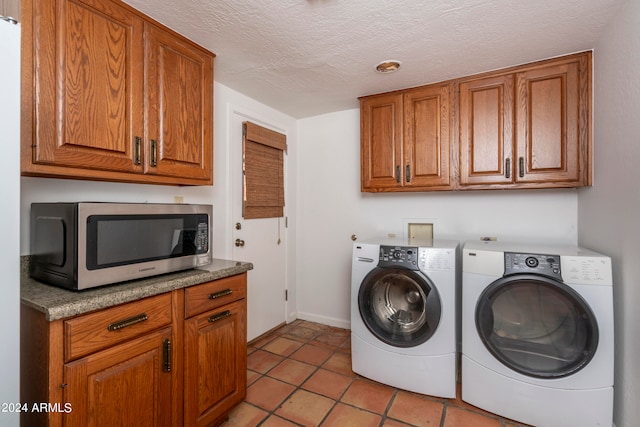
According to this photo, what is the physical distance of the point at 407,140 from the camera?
228 centimetres

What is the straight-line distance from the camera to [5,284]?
766mm

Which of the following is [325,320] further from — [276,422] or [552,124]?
[552,124]

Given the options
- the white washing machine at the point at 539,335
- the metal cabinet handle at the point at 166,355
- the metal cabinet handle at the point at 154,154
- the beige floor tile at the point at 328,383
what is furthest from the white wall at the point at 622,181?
the metal cabinet handle at the point at 154,154

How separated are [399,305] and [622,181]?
1.35 m

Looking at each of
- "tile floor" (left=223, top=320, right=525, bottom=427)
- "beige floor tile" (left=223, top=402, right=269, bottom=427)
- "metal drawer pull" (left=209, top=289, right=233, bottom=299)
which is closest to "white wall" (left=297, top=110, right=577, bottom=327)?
"tile floor" (left=223, top=320, right=525, bottom=427)

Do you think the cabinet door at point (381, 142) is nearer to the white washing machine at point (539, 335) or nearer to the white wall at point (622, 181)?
the white washing machine at point (539, 335)

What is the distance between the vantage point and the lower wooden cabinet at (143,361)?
988 mm

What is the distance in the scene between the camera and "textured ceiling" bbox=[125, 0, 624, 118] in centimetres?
138

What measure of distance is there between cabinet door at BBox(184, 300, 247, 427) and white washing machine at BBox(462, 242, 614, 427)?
1.34 meters

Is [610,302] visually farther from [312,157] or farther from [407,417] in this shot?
[312,157]

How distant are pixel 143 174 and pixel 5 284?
79cm

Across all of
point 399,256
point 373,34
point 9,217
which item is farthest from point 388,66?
point 9,217

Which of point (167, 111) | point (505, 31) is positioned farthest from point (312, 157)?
point (505, 31)

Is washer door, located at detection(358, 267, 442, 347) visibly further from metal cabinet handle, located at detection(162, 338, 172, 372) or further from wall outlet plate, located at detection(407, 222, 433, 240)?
metal cabinet handle, located at detection(162, 338, 172, 372)
